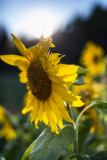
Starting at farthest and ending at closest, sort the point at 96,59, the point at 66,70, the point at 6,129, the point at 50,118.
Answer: the point at 96,59, the point at 6,129, the point at 50,118, the point at 66,70

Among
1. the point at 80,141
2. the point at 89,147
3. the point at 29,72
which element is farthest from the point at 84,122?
the point at 29,72

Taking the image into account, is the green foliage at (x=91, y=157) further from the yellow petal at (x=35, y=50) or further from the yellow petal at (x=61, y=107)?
the yellow petal at (x=35, y=50)

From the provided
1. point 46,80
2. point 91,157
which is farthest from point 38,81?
point 91,157

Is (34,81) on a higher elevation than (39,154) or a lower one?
higher

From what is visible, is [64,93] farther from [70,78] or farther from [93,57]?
[93,57]

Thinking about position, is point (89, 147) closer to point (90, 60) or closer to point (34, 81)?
point (34, 81)

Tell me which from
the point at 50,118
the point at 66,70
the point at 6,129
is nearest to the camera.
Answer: the point at 66,70

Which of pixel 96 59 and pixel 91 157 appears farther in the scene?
pixel 96 59

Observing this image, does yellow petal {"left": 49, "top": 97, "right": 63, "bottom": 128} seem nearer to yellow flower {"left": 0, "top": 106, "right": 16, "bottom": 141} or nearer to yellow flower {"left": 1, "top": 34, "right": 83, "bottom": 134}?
yellow flower {"left": 1, "top": 34, "right": 83, "bottom": 134}
